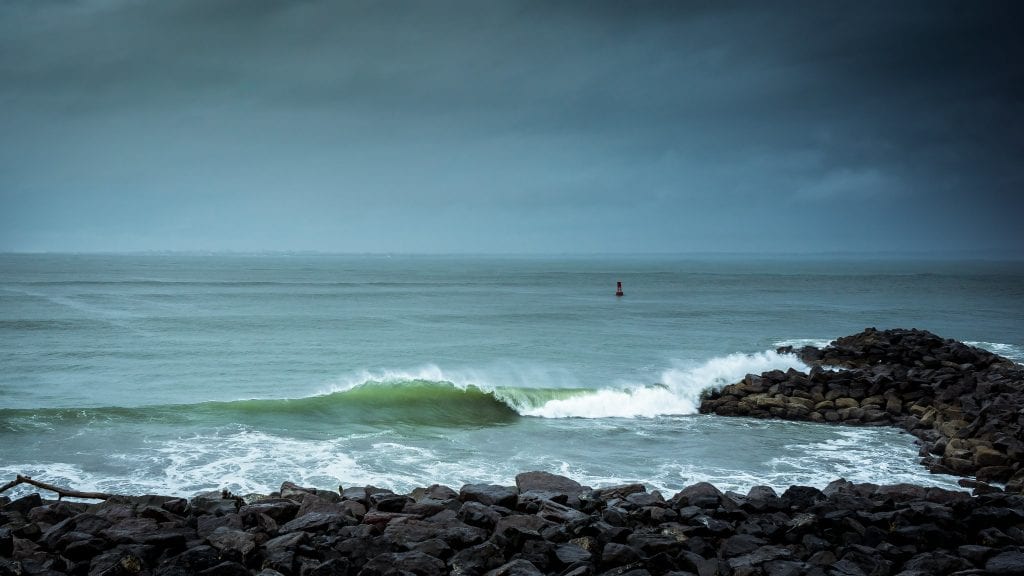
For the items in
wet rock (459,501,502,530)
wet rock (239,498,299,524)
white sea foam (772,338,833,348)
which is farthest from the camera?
white sea foam (772,338,833,348)

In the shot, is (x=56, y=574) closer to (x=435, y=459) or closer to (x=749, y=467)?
(x=435, y=459)

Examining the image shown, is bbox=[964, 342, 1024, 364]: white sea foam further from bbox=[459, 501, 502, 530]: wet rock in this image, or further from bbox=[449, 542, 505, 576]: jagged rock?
bbox=[449, 542, 505, 576]: jagged rock

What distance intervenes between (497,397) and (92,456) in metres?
10.1

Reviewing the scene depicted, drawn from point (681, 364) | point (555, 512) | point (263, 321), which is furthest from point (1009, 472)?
point (263, 321)

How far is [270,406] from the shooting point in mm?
18797

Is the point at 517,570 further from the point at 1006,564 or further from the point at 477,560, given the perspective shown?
the point at 1006,564

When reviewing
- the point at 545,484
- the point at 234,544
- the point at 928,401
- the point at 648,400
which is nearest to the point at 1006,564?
the point at 545,484

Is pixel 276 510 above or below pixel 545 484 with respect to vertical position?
above

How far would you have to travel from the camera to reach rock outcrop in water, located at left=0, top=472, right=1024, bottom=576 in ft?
23.7

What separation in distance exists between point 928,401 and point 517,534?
1489 centimetres

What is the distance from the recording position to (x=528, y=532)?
26.2 feet

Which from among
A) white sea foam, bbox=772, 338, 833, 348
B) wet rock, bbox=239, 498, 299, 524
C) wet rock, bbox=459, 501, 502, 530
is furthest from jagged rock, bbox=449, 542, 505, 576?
white sea foam, bbox=772, 338, 833, 348

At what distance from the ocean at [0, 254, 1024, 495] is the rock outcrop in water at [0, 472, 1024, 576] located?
2.73 m

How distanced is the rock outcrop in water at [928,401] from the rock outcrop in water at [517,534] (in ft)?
13.6
